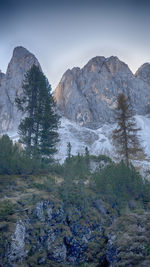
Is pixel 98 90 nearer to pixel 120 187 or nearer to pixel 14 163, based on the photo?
pixel 120 187

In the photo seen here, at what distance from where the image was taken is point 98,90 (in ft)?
513

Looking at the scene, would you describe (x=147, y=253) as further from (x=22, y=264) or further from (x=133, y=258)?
(x=22, y=264)

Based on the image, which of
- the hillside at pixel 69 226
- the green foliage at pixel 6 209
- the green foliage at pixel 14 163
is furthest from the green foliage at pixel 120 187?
the green foliage at pixel 6 209

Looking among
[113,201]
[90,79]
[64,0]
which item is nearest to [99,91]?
[90,79]

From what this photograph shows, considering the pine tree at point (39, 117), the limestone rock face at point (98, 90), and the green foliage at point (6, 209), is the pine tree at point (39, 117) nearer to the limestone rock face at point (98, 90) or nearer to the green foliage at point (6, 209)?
the green foliage at point (6, 209)

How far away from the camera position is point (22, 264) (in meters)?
5.36

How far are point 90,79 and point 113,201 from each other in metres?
163

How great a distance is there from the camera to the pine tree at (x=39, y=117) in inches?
768

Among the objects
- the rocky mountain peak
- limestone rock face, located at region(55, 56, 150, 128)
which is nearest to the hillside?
limestone rock face, located at region(55, 56, 150, 128)

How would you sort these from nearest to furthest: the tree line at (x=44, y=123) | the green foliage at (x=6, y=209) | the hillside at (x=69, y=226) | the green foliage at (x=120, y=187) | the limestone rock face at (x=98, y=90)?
the hillside at (x=69, y=226) < the green foliage at (x=6, y=209) < the green foliage at (x=120, y=187) < the tree line at (x=44, y=123) < the limestone rock face at (x=98, y=90)

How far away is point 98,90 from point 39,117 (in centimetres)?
14399

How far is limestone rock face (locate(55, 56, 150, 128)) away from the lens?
494ft

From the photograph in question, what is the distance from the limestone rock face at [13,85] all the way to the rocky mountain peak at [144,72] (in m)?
110

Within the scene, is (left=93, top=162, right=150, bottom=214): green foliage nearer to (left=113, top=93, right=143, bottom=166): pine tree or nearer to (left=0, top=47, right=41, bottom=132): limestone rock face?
(left=113, top=93, right=143, bottom=166): pine tree
